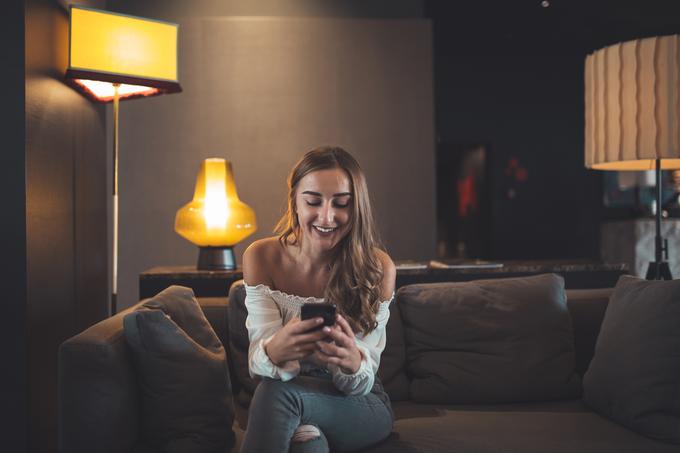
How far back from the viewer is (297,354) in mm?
1710

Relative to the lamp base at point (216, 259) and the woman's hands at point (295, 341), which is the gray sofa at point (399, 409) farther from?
the lamp base at point (216, 259)

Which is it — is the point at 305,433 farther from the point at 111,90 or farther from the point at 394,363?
the point at 111,90

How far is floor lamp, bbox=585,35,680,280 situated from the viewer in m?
2.55

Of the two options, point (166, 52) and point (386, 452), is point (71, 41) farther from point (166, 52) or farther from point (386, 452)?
point (386, 452)

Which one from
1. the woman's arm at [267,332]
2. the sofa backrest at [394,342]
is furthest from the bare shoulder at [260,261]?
the sofa backrest at [394,342]

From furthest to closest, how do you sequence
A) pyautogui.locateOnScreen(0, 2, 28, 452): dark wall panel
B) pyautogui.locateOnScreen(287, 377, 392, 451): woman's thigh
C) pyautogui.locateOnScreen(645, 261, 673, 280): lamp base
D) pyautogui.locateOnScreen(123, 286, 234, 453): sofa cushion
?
pyautogui.locateOnScreen(645, 261, 673, 280): lamp base → pyautogui.locateOnScreen(0, 2, 28, 452): dark wall panel → pyautogui.locateOnScreen(123, 286, 234, 453): sofa cushion → pyautogui.locateOnScreen(287, 377, 392, 451): woman's thigh

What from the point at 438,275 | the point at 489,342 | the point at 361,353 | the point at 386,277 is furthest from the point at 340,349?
the point at 438,275

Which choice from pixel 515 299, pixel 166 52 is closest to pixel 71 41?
pixel 166 52

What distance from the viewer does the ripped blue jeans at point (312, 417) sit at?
5.41ft

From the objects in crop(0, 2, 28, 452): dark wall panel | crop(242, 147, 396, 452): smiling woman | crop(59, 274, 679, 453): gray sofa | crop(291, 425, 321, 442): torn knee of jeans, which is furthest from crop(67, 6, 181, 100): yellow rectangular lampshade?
crop(291, 425, 321, 442): torn knee of jeans

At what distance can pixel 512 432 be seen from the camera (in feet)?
6.59

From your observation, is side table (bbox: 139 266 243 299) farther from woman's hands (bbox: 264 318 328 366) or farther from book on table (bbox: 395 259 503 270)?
woman's hands (bbox: 264 318 328 366)

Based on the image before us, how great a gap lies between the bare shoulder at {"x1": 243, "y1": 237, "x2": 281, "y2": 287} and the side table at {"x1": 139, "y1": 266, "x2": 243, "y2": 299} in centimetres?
95

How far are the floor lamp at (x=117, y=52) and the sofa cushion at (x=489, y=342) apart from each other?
1.36 meters
